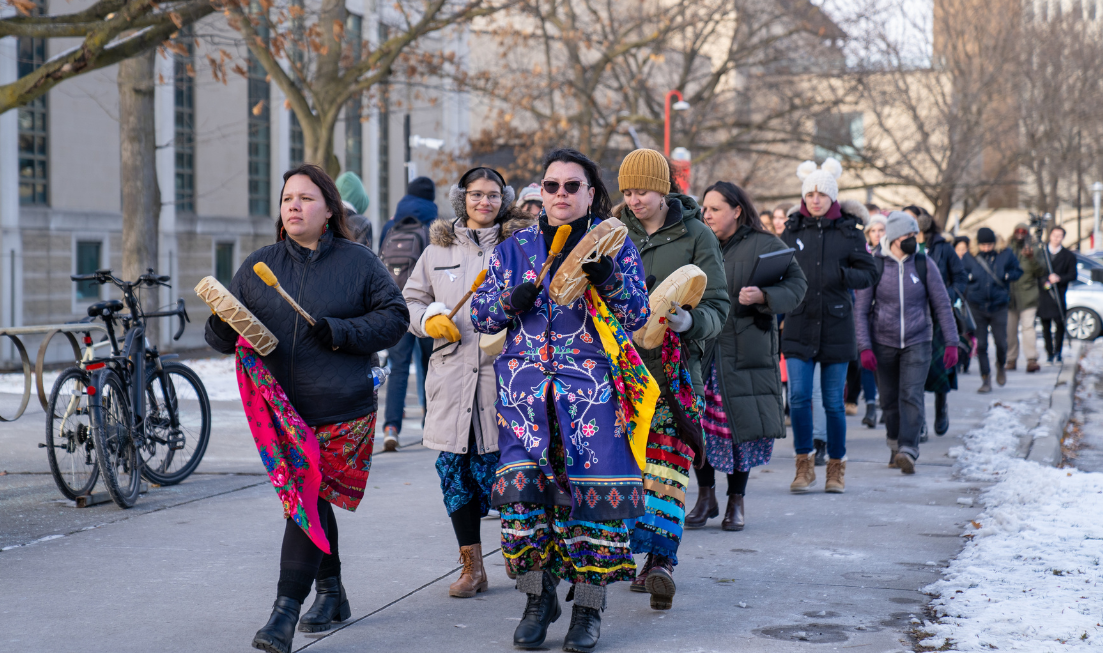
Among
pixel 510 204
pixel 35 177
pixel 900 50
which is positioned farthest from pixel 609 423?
pixel 900 50

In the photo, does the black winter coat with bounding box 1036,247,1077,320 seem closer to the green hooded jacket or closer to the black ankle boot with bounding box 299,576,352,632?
the green hooded jacket

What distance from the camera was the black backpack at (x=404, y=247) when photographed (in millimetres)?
8516

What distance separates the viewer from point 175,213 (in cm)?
2050

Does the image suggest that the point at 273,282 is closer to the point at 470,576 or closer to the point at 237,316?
the point at 237,316

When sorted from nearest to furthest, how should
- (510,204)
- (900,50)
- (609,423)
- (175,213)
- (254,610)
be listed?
(609,423) → (254,610) → (510,204) → (175,213) → (900,50)

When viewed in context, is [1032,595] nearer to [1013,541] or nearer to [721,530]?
[1013,541]

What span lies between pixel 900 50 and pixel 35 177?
18.1 metres

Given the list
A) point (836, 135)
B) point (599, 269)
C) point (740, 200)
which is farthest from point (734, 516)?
point (836, 135)

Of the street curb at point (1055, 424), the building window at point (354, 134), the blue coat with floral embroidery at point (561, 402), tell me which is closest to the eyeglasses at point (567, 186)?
the blue coat with floral embroidery at point (561, 402)

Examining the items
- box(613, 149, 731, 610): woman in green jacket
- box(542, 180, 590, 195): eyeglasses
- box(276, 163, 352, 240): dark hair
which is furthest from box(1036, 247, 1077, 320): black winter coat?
box(276, 163, 352, 240): dark hair

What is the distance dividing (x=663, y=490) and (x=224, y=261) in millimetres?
18851

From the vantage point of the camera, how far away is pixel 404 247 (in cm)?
855

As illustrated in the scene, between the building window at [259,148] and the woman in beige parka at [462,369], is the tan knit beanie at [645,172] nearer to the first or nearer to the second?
the woman in beige parka at [462,369]

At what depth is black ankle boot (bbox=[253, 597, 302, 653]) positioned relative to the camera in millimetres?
3994
